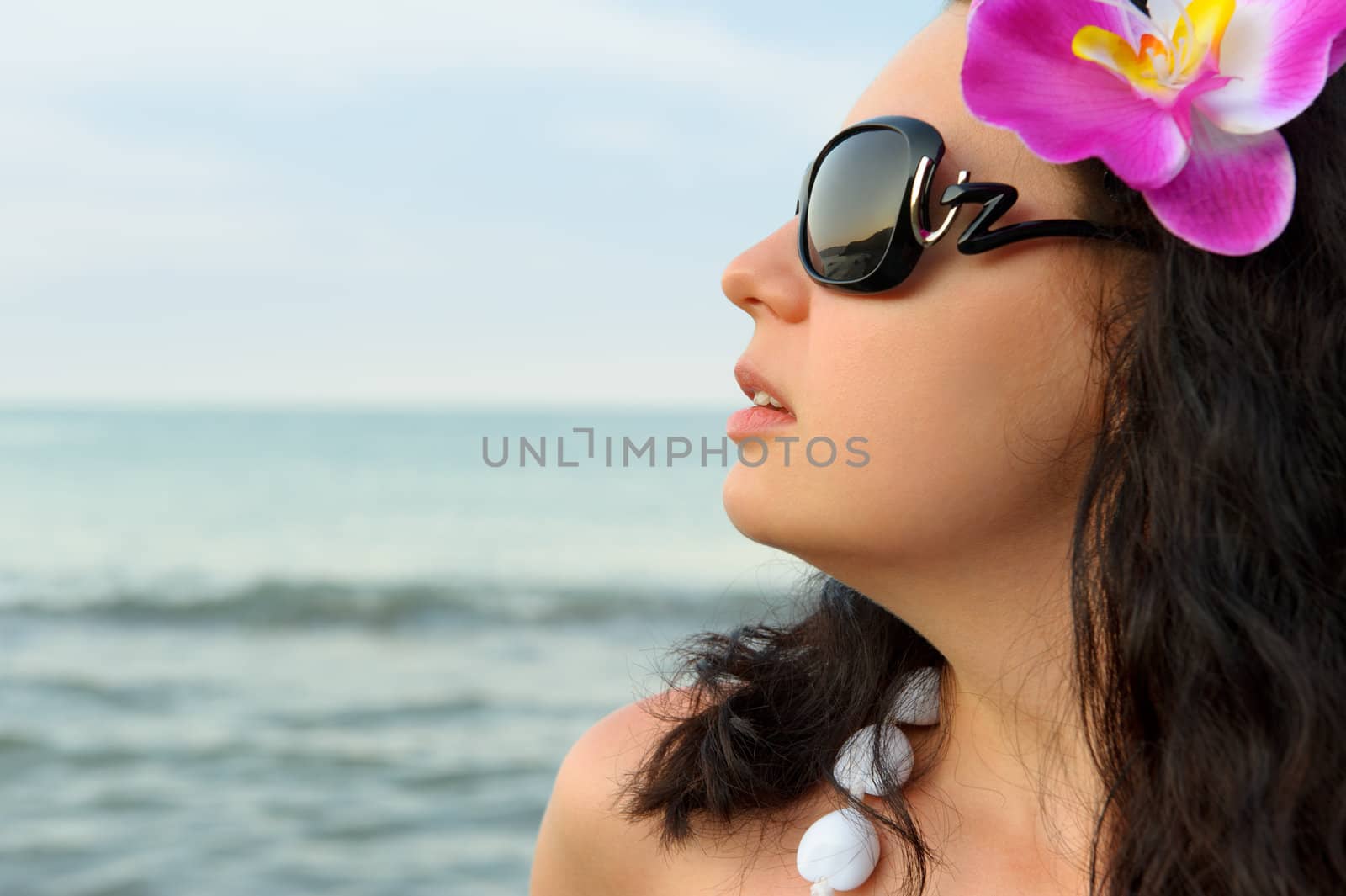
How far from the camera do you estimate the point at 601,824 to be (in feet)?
6.09

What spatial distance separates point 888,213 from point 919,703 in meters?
0.75

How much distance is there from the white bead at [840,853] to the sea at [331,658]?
0.55 metres

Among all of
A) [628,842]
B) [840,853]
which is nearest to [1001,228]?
[840,853]

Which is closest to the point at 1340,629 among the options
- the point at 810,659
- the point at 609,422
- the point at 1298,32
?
the point at 1298,32

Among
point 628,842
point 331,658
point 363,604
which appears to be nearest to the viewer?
point 628,842

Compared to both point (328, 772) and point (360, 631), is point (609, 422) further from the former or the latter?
point (328, 772)

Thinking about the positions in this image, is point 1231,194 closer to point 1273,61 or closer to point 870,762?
Answer: point 1273,61

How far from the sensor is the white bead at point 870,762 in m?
1.65

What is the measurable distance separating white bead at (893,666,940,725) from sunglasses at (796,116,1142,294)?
2.18 feet

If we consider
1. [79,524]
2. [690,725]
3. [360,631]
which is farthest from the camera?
[79,524]

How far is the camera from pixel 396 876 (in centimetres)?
487

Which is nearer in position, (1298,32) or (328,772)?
(1298,32)

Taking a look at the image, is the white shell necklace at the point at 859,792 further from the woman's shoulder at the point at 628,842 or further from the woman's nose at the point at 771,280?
the woman's nose at the point at 771,280

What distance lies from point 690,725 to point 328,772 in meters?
4.74
